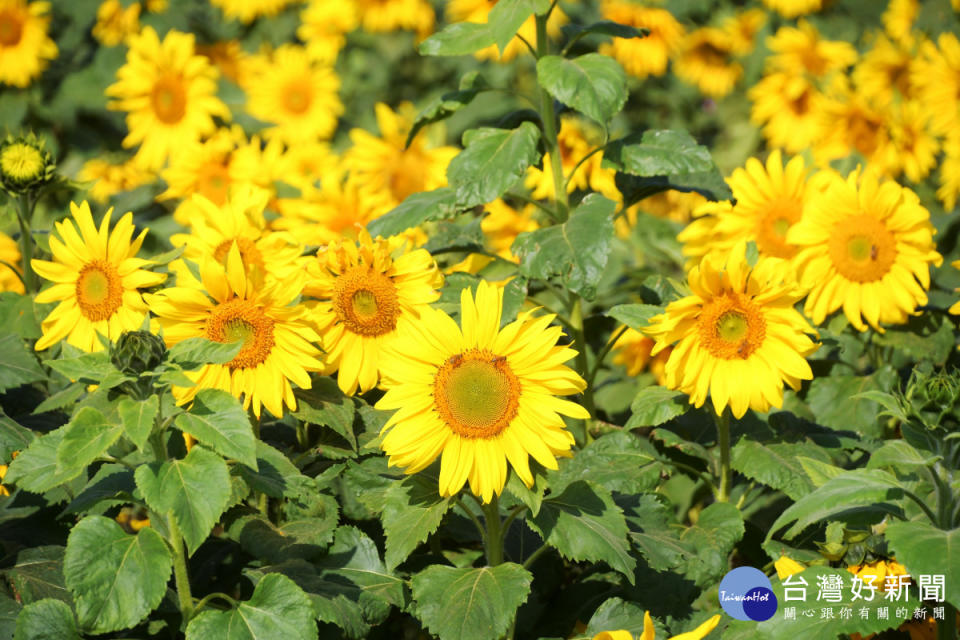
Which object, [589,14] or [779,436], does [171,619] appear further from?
[589,14]

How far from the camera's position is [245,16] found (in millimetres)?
6449

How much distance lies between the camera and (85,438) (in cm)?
185

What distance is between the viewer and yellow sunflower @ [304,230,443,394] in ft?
8.08

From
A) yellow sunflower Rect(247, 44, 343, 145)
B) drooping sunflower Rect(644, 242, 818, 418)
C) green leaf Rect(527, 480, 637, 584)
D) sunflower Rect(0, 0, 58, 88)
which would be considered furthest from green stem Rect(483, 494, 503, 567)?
sunflower Rect(0, 0, 58, 88)

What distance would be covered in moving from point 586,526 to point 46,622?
105cm

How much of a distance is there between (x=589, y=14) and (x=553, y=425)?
4.72 m

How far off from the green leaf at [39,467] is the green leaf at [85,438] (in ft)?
0.12

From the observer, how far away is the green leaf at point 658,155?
Result: 2.63m

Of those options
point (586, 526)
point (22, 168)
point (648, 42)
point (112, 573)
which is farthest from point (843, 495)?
point (648, 42)

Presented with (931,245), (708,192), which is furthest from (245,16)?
(931,245)

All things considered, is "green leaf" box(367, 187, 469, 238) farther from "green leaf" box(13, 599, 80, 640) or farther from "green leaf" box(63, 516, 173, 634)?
"green leaf" box(13, 599, 80, 640)

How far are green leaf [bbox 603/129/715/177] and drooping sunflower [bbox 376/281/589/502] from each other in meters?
0.78

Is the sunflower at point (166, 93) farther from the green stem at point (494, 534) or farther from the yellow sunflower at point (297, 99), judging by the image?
the green stem at point (494, 534)

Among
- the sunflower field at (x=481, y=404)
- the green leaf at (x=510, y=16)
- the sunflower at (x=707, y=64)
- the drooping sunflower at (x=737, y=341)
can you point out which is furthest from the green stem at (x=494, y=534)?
the sunflower at (x=707, y=64)
